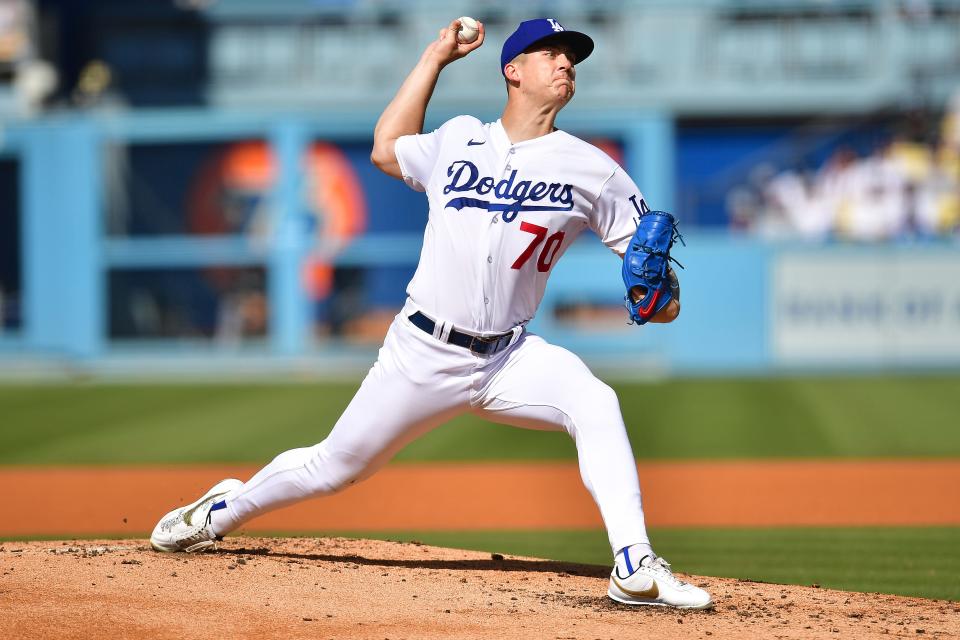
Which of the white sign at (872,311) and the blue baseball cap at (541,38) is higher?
the blue baseball cap at (541,38)

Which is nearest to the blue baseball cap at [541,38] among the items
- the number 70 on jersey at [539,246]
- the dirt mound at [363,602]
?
the number 70 on jersey at [539,246]

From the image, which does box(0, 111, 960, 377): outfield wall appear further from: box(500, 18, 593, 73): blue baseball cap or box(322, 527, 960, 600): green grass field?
box(500, 18, 593, 73): blue baseball cap

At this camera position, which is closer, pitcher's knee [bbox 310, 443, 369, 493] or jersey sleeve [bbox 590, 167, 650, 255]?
jersey sleeve [bbox 590, 167, 650, 255]

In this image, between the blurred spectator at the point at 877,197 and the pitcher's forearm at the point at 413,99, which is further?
the blurred spectator at the point at 877,197

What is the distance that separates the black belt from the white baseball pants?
2cm

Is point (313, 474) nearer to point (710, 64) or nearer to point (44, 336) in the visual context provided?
point (44, 336)

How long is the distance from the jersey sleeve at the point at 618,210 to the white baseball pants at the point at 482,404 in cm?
42

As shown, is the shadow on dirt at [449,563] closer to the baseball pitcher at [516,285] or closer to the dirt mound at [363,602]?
the dirt mound at [363,602]

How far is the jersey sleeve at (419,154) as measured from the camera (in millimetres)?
4473

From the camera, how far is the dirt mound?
13.0 feet

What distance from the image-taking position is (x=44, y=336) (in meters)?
16.4

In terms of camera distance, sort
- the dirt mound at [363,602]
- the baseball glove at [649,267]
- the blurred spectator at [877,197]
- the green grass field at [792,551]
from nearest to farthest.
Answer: the dirt mound at [363,602]
the baseball glove at [649,267]
the green grass field at [792,551]
the blurred spectator at [877,197]

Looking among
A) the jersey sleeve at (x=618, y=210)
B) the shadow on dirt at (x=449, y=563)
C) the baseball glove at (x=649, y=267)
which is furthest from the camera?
the shadow on dirt at (x=449, y=563)

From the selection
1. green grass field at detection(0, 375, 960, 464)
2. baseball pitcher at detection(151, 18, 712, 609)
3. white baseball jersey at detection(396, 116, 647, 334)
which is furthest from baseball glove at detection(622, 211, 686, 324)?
green grass field at detection(0, 375, 960, 464)
